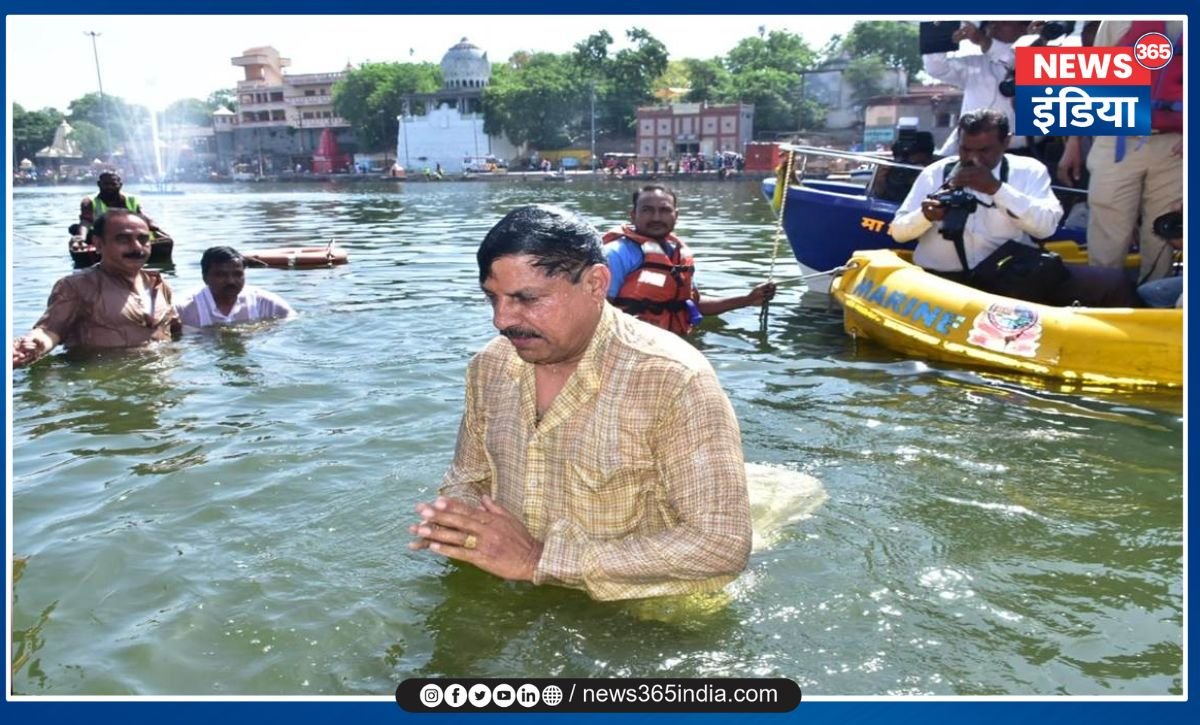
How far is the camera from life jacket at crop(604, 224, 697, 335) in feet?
25.1

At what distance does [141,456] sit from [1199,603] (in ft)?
17.2

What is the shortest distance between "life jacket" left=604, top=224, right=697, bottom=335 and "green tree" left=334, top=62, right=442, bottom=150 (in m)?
83.8

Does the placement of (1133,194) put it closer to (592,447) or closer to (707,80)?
(592,447)

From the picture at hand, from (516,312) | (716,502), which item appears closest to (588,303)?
(516,312)

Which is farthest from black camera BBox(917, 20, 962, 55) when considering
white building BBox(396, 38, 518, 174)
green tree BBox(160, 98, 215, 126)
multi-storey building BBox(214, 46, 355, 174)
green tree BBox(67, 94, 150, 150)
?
green tree BBox(160, 98, 215, 126)

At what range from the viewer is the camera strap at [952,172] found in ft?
25.5

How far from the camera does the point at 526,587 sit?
12.4ft

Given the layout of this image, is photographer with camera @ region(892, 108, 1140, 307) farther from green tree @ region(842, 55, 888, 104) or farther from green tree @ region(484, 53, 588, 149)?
green tree @ region(484, 53, 588, 149)

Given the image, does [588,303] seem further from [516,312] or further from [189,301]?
[189,301]

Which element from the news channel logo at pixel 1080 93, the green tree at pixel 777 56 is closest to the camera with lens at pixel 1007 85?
the news channel logo at pixel 1080 93

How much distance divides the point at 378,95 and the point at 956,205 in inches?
3329

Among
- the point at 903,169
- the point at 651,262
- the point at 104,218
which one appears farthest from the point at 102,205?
the point at 903,169

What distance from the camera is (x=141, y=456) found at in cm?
575

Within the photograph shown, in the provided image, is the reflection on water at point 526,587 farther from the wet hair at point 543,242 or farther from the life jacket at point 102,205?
the life jacket at point 102,205
